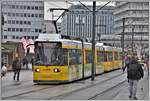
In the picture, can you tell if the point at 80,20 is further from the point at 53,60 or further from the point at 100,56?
the point at 53,60

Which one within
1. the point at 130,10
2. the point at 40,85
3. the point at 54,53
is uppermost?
the point at 130,10

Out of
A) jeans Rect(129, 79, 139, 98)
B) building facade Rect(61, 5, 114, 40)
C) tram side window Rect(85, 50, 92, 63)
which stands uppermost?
building facade Rect(61, 5, 114, 40)

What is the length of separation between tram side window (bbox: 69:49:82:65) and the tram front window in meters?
1.41

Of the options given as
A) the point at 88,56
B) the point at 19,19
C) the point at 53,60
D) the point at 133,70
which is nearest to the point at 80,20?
the point at 88,56

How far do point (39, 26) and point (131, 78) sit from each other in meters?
87.7

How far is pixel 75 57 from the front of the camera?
31484 mm

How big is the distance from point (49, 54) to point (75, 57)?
11.7 ft

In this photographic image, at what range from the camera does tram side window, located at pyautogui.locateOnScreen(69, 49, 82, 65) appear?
98.6 ft

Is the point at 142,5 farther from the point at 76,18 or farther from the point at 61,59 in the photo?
the point at 61,59

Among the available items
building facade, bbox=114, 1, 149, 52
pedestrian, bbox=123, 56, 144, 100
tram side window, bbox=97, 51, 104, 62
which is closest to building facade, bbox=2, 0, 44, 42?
building facade, bbox=114, 1, 149, 52

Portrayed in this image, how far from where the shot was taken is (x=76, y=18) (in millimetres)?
63812

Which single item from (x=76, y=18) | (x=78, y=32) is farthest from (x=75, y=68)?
(x=78, y=32)

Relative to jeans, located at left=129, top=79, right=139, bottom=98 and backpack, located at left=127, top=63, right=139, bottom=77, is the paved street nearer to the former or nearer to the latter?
jeans, located at left=129, top=79, right=139, bottom=98

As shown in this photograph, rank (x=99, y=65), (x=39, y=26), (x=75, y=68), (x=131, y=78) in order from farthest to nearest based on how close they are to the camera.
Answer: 1. (x=39, y=26)
2. (x=99, y=65)
3. (x=75, y=68)
4. (x=131, y=78)
